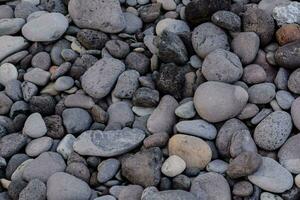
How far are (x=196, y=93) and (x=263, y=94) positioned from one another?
216mm

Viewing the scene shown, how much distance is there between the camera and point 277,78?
1652 millimetres

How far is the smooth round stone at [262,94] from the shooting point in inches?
63.0

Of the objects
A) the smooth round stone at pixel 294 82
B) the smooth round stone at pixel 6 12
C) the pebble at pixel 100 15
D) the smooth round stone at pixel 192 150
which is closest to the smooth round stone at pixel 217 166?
the smooth round stone at pixel 192 150

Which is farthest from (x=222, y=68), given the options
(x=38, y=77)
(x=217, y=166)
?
(x=38, y=77)

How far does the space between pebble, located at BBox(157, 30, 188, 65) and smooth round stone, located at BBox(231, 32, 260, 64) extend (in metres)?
0.19

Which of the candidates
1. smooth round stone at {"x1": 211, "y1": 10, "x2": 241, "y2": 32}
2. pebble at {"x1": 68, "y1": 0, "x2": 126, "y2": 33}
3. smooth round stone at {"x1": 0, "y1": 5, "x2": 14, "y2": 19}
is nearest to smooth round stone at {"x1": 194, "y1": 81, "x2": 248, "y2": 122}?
smooth round stone at {"x1": 211, "y1": 10, "x2": 241, "y2": 32}

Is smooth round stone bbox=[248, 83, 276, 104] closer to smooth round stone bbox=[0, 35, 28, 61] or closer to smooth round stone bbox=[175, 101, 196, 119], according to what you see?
smooth round stone bbox=[175, 101, 196, 119]

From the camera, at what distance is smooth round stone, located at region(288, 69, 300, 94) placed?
1601 mm

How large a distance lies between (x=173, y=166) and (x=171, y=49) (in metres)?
0.43

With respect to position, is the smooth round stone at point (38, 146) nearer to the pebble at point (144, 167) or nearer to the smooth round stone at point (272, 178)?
the pebble at point (144, 167)

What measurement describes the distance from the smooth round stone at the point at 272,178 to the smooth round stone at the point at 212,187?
79 millimetres

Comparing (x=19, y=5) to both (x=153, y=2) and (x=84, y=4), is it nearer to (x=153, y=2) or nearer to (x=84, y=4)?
(x=84, y=4)

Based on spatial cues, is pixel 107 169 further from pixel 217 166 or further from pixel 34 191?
pixel 217 166

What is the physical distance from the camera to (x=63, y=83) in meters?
1.74
